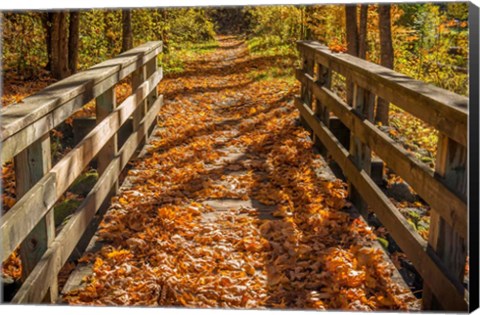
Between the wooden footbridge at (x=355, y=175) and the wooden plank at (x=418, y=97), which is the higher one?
the wooden plank at (x=418, y=97)

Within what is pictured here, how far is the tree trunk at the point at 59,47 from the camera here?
13188 millimetres

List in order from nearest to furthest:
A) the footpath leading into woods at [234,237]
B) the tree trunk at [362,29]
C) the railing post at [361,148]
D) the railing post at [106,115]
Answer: the footpath leading into woods at [234,237], the railing post at [361,148], the railing post at [106,115], the tree trunk at [362,29]

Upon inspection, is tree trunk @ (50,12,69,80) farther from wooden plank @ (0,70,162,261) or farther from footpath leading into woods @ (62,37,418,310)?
wooden plank @ (0,70,162,261)

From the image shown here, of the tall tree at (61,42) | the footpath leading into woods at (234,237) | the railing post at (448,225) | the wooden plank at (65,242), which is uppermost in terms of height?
the tall tree at (61,42)

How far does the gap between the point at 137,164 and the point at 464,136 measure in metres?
4.56

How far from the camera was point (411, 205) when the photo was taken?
6730 millimetres

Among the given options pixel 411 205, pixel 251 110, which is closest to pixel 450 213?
pixel 411 205

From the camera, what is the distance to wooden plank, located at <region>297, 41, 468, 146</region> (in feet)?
9.82

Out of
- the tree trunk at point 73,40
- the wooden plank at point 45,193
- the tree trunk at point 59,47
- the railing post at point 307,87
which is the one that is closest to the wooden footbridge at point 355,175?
the wooden plank at point 45,193

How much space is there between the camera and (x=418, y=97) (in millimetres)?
3574

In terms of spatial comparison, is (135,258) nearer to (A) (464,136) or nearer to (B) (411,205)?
(A) (464,136)

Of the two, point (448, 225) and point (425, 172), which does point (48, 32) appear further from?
point (448, 225)

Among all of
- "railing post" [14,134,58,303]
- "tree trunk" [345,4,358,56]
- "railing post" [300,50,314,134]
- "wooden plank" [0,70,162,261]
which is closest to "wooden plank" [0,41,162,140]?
"railing post" [14,134,58,303]

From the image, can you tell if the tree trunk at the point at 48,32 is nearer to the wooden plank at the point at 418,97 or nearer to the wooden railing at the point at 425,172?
the wooden plank at the point at 418,97
